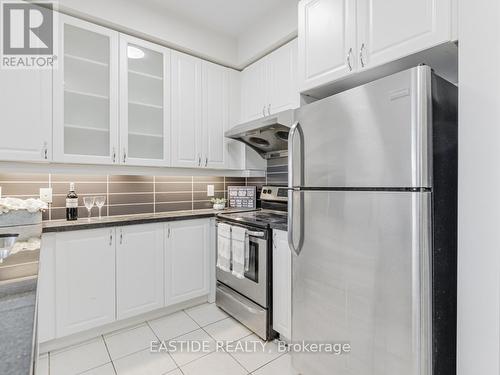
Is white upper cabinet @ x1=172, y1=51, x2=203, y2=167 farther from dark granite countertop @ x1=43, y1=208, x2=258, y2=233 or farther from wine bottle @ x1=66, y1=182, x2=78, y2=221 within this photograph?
wine bottle @ x1=66, y1=182, x2=78, y2=221

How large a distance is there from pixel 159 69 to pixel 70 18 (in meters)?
0.71

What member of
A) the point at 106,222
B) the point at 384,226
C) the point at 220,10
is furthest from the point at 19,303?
the point at 220,10

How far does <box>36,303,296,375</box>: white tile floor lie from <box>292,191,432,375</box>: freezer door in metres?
0.35

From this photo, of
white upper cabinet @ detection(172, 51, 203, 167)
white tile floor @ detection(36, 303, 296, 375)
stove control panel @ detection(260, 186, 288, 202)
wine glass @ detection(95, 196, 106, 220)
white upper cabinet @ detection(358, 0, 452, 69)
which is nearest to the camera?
white upper cabinet @ detection(358, 0, 452, 69)

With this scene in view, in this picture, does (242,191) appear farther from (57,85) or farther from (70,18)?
(70,18)

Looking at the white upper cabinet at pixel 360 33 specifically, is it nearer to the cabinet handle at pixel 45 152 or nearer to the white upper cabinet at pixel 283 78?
the white upper cabinet at pixel 283 78

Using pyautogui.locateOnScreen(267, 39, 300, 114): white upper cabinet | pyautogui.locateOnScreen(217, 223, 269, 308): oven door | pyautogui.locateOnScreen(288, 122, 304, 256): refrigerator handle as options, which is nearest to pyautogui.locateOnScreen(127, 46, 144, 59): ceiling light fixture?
pyautogui.locateOnScreen(267, 39, 300, 114): white upper cabinet

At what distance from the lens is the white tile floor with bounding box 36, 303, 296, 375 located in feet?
5.61

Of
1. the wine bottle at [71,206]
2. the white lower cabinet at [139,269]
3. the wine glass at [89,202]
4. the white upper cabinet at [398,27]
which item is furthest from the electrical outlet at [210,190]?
the white upper cabinet at [398,27]

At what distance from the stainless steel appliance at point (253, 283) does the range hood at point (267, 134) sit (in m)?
0.71

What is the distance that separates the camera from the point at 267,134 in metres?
2.48

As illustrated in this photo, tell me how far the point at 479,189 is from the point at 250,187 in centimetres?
209

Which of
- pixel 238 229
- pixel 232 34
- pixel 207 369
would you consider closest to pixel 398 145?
pixel 238 229

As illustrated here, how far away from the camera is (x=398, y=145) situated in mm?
1117
